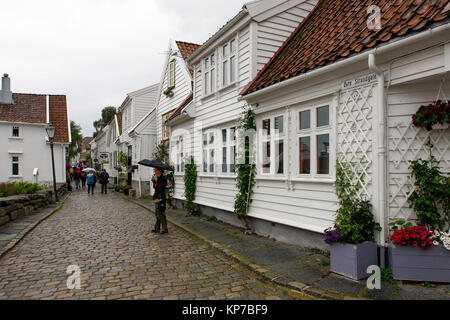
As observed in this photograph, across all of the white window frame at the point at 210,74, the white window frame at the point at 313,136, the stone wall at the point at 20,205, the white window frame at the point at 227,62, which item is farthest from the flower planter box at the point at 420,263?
the stone wall at the point at 20,205

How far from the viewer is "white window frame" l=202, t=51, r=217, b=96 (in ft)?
36.5

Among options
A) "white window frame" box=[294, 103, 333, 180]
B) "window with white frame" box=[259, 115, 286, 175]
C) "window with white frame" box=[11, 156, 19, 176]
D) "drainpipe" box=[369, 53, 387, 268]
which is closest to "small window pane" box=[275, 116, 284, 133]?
"window with white frame" box=[259, 115, 286, 175]

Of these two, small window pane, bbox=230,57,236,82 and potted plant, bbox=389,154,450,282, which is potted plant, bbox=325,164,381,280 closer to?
potted plant, bbox=389,154,450,282

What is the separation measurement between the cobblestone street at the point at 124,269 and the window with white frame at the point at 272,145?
2.51 meters

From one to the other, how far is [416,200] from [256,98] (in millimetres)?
4742

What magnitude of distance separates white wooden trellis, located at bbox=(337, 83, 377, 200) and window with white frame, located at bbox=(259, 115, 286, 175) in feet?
5.84

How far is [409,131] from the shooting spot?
5.14 meters

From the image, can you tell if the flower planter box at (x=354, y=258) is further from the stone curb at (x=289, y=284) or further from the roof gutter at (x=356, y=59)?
the roof gutter at (x=356, y=59)

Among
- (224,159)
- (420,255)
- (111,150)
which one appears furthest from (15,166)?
(420,255)

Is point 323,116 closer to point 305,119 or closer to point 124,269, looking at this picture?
point 305,119

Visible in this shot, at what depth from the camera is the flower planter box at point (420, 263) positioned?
4602 millimetres

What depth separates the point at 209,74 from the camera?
11.5 meters

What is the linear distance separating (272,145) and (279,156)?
0.39 meters
